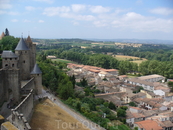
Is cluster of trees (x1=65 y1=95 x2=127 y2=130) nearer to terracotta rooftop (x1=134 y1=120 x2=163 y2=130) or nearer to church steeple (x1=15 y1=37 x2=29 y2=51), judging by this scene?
terracotta rooftop (x1=134 y1=120 x2=163 y2=130)

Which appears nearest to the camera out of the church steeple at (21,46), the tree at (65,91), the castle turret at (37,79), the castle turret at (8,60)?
the castle turret at (8,60)

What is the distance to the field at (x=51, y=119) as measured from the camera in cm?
1587

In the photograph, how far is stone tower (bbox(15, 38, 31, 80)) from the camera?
22.8 metres

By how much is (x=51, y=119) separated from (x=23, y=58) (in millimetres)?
9141

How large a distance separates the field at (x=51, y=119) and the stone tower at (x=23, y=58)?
4634 mm

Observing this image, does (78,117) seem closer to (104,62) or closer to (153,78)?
(153,78)

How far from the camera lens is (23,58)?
2311 cm

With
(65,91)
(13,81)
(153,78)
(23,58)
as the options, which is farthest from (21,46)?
(153,78)

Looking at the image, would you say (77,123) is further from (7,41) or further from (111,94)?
(7,41)

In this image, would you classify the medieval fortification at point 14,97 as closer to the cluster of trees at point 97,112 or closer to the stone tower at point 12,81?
the stone tower at point 12,81

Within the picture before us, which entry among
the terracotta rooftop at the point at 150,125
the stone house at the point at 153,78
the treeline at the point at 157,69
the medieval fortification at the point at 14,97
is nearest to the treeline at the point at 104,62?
the treeline at the point at 157,69

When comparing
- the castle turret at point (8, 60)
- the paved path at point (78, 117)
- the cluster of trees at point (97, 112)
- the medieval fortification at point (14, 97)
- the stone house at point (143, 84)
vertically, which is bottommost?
the stone house at point (143, 84)

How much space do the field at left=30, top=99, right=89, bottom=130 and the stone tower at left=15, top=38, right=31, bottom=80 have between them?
4634mm

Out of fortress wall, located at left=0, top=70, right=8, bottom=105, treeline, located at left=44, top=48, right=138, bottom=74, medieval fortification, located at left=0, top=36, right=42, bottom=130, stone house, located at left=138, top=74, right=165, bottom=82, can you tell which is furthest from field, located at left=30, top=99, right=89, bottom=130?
treeline, located at left=44, top=48, right=138, bottom=74
